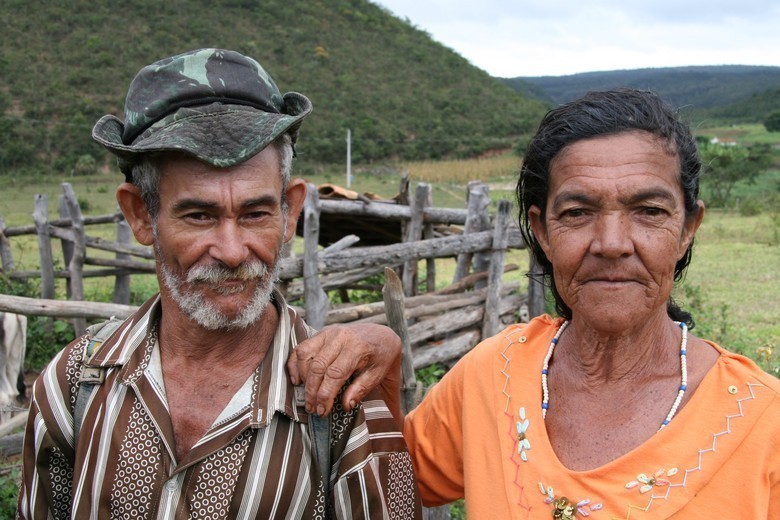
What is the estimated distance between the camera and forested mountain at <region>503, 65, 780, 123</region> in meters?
83.9

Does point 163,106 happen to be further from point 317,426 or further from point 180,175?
point 317,426

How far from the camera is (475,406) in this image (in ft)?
5.81

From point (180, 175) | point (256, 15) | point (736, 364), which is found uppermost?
point (256, 15)

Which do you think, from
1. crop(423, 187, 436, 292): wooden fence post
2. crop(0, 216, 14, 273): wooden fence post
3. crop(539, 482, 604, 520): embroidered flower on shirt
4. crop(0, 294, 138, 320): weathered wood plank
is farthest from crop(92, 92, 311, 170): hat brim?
crop(0, 216, 14, 273): wooden fence post

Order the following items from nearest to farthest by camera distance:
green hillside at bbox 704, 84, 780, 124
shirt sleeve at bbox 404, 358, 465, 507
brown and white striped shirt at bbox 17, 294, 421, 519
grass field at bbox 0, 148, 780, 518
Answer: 1. brown and white striped shirt at bbox 17, 294, 421, 519
2. shirt sleeve at bbox 404, 358, 465, 507
3. grass field at bbox 0, 148, 780, 518
4. green hillside at bbox 704, 84, 780, 124

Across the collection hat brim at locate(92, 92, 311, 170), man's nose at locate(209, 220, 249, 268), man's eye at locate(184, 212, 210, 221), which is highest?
hat brim at locate(92, 92, 311, 170)

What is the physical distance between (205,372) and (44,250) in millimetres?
7441

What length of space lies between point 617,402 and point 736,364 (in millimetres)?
282

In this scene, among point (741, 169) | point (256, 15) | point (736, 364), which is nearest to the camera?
point (736, 364)

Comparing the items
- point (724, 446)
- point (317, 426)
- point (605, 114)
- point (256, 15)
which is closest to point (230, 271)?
point (317, 426)

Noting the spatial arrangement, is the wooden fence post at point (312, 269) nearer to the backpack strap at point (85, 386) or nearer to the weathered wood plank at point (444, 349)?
the weathered wood plank at point (444, 349)

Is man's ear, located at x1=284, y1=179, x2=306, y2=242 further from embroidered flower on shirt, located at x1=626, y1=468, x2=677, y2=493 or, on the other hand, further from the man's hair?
embroidered flower on shirt, located at x1=626, y1=468, x2=677, y2=493

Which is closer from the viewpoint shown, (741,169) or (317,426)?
(317,426)

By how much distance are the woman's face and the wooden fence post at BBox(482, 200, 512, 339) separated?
466 cm
